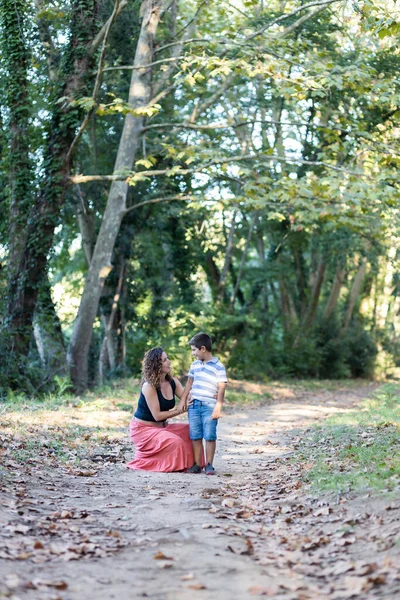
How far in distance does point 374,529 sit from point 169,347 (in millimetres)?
18478

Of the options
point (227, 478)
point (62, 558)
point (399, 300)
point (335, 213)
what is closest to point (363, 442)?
point (227, 478)

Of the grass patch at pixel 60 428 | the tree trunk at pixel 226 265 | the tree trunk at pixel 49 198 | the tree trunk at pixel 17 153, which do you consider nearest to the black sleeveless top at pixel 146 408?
the grass patch at pixel 60 428

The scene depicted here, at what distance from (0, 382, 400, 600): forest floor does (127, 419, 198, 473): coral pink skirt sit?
269mm

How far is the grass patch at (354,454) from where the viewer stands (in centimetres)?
771

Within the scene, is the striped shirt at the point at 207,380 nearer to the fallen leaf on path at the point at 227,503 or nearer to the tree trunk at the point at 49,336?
the fallen leaf on path at the point at 227,503

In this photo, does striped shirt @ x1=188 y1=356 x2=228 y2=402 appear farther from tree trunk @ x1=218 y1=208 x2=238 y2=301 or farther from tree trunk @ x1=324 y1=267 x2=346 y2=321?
tree trunk @ x1=324 y1=267 x2=346 y2=321

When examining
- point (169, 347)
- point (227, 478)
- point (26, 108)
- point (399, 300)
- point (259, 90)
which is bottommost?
point (227, 478)

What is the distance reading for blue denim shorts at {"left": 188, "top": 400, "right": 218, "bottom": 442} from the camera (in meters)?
9.86

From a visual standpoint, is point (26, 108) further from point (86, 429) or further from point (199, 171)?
point (86, 429)

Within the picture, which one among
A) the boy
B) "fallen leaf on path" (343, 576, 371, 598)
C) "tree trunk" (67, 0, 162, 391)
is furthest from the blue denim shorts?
"tree trunk" (67, 0, 162, 391)

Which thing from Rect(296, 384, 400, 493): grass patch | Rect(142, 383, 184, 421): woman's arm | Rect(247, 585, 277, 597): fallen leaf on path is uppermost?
Rect(142, 383, 184, 421): woman's arm

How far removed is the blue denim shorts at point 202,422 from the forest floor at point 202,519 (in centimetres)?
54

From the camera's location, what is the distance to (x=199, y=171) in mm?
18234

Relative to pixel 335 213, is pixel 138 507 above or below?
below
